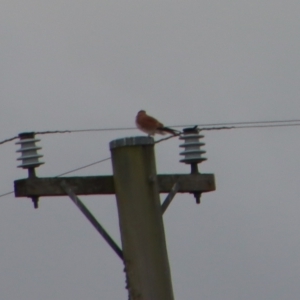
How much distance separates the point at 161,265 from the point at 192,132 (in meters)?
1.88

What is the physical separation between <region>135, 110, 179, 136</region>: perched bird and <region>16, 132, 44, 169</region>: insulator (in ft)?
11.2

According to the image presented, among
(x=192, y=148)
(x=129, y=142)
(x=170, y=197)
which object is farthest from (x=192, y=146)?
(x=129, y=142)

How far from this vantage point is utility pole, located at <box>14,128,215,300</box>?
8.28 m

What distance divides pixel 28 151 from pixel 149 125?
4116 mm

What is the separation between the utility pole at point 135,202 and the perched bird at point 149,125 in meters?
3.89

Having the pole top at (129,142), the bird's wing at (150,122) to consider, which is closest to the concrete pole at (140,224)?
the pole top at (129,142)

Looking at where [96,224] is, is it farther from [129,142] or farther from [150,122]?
[150,122]

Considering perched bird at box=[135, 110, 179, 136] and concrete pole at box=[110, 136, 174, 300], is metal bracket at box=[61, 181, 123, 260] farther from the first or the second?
perched bird at box=[135, 110, 179, 136]

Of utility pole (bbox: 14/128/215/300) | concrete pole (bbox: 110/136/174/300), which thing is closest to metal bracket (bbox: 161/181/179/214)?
utility pole (bbox: 14/128/215/300)

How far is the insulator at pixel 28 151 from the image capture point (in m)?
9.12

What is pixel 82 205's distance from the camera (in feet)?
28.2

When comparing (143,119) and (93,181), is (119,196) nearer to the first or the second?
(93,181)

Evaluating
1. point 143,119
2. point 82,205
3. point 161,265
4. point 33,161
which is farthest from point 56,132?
point 143,119

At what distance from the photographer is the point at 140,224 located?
833cm
